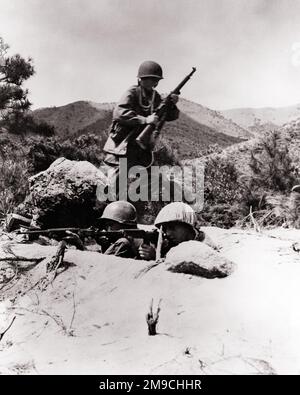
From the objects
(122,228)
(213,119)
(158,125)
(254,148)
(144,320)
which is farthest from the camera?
(213,119)

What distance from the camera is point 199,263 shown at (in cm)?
312

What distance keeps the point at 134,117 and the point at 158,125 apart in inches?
13.2

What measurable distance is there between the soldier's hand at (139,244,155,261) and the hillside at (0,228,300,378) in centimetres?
56

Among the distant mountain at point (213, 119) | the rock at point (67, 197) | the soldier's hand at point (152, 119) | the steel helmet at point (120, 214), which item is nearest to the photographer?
the steel helmet at point (120, 214)

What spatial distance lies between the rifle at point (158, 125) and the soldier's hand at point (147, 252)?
1.68m

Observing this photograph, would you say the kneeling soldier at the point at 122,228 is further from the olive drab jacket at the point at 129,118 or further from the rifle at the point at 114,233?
the olive drab jacket at the point at 129,118

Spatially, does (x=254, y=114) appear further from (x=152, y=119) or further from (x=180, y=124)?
(x=152, y=119)

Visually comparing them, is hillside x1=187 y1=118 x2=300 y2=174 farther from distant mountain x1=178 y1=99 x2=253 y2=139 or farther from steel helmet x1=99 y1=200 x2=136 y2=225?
distant mountain x1=178 y1=99 x2=253 y2=139

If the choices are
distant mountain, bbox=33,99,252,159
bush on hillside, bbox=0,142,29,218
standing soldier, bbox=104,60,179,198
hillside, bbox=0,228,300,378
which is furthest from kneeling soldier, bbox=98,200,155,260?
distant mountain, bbox=33,99,252,159

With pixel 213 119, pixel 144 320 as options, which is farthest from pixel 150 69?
pixel 213 119

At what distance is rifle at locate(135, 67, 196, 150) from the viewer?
5492 millimetres

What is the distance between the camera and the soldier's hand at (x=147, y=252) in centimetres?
413

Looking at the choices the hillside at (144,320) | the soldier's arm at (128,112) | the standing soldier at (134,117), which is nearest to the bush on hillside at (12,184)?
the standing soldier at (134,117)
